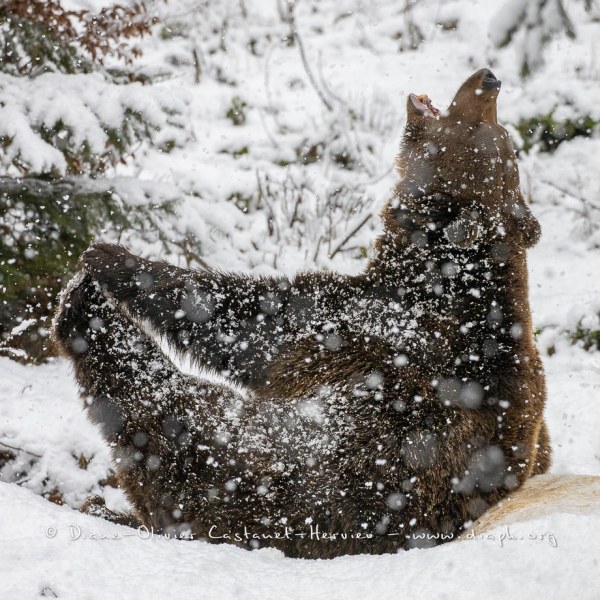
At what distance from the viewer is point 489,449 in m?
2.77

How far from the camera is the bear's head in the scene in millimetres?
3137

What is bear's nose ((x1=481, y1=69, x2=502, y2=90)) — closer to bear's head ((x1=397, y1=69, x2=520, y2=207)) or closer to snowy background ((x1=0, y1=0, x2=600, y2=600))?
bear's head ((x1=397, y1=69, x2=520, y2=207))

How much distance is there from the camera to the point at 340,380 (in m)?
2.78

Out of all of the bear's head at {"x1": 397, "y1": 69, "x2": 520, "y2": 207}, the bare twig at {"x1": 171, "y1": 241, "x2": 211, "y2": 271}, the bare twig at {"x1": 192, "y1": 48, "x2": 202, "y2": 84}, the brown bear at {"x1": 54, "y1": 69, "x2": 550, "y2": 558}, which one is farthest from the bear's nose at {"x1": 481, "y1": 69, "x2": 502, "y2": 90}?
the bare twig at {"x1": 192, "y1": 48, "x2": 202, "y2": 84}

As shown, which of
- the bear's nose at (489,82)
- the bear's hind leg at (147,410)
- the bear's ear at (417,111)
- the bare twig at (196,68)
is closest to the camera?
the bear's hind leg at (147,410)

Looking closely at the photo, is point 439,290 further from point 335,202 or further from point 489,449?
Result: point 335,202

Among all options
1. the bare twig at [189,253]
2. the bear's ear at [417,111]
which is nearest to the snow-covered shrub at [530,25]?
the bear's ear at [417,111]

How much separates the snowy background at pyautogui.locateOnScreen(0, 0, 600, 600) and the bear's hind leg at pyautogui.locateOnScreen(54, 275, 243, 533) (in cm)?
47

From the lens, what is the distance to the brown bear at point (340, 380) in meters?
2.71

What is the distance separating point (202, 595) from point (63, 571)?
0.39 meters

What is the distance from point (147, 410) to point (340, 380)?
0.91m

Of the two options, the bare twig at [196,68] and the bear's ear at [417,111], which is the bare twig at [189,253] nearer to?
the bear's ear at [417,111]

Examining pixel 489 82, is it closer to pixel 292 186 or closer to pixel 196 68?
pixel 292 186

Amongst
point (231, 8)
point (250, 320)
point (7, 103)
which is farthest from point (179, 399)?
point (231, 8)
